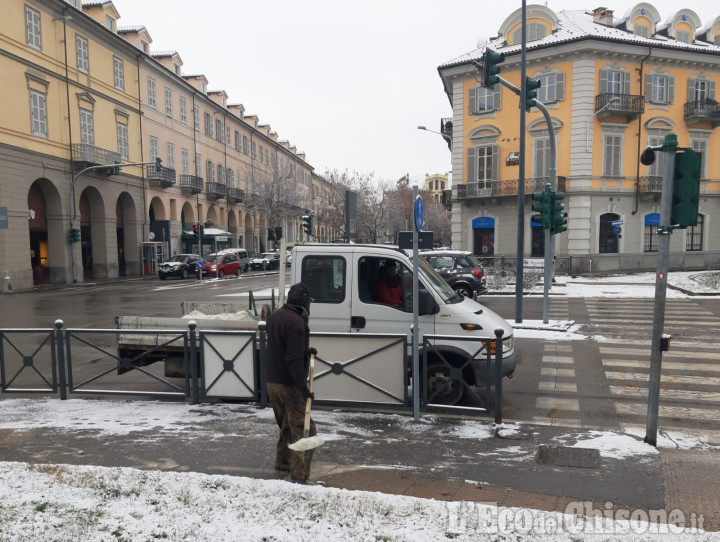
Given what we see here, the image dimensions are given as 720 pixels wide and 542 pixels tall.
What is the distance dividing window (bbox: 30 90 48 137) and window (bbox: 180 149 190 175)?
1611cm

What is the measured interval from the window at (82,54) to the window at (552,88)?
2733 cm

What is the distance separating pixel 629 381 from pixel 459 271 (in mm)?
10156

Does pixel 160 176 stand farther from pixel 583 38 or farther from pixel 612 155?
pixel 612 155

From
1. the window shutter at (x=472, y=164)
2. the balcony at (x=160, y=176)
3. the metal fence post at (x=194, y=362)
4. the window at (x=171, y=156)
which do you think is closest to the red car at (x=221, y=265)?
the balcony at (x=160, y=176)

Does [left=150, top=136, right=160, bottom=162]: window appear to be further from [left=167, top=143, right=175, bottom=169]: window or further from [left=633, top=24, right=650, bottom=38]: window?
[left=633, top=24, right=650, bottom=38]: window

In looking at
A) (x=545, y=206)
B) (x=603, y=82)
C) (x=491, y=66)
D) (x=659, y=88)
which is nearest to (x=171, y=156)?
(x=603, y=82)

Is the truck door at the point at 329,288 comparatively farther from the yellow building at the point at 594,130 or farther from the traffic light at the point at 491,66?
the yellow building at the point at 594,130

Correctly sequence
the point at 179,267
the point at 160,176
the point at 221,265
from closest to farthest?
the point at 179,267
the point at 221,265
the point at 160,176

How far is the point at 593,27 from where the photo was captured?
32.2m

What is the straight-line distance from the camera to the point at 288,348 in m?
4.49

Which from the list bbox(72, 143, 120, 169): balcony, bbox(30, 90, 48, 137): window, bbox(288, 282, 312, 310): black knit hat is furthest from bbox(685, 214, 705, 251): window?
bbox(30, 90, 48, 137): window

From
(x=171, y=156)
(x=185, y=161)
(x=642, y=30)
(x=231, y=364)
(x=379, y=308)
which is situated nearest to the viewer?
(x=231, y=364)

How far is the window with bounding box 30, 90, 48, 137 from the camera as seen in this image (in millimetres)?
27625

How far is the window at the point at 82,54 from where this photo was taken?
3100 centimetres
